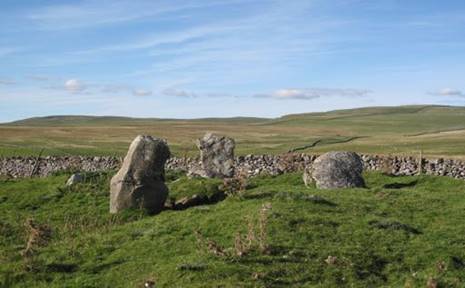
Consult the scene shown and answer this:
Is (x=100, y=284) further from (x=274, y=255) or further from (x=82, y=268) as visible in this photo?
(x=274, y=255)

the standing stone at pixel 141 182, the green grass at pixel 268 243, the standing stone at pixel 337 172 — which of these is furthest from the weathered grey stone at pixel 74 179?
the standing stone at pixel 337 172

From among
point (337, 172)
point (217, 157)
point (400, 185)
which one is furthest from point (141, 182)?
point (400, 185)

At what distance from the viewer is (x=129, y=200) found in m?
27.7

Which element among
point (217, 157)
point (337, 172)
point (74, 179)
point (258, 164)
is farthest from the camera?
point (258, 164)

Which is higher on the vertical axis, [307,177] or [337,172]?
[337,172]

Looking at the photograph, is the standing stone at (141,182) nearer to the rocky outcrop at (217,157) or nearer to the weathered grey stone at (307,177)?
the rocky outcrop at (217,157)

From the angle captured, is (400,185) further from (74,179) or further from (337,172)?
(74,179)

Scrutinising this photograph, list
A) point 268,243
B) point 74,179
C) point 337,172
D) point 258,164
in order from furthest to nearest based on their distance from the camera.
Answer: point 258,164 → point 74,179 → point 337,172 → point 268,243

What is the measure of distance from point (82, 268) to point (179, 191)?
12.2m

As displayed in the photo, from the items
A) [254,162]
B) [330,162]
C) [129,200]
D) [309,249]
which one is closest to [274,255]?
[309,249]

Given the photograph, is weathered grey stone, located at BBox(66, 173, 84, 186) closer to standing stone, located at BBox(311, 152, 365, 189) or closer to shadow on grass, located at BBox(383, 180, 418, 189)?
standing stone, located at BBox(311, 152, 365, 189)

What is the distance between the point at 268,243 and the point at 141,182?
412 inches

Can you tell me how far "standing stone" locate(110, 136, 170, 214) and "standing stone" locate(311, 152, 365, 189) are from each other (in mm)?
8936

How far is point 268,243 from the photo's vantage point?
18.9 m
